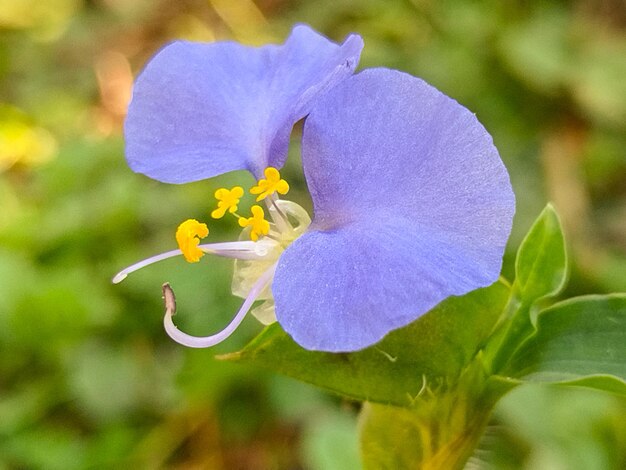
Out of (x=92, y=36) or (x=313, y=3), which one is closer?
(x=313, y=3)

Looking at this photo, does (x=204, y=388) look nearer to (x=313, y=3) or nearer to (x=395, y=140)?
(x=395, y=140)

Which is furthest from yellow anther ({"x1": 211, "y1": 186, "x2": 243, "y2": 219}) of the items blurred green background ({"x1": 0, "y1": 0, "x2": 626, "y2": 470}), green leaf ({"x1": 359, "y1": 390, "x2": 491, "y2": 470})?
blurred green background ({"x1": 0, "y1": 0, "x2": 626, "y2": 470})

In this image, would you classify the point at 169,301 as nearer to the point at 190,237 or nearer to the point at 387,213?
the point at 190,237

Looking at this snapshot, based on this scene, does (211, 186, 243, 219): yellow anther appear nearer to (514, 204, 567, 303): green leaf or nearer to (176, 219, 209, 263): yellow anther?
(176, 219, 209, 263): yellow anther

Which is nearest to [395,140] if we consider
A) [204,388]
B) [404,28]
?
[204,388]

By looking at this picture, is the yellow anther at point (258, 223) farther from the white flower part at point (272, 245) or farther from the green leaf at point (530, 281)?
the green leaf at point (530, 281)

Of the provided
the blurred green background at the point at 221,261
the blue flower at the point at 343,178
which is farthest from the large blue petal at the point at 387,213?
the blurred green background at the point at 221,261
